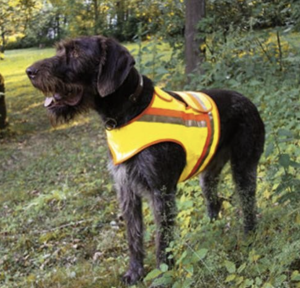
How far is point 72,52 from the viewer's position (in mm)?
2967

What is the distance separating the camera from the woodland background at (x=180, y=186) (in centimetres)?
270

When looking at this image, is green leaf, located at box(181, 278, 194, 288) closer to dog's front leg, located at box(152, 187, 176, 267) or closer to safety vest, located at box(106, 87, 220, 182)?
dog's front leg, located at box(152, 187, 176, 267)

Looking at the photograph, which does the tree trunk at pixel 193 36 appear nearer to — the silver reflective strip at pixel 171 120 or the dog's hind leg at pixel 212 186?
the dog's hind leg at pixel 212 186

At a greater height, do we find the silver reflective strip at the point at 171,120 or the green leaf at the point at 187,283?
the silver reflective strip at the point at 171,120

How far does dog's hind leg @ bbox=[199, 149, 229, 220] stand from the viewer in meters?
4.00

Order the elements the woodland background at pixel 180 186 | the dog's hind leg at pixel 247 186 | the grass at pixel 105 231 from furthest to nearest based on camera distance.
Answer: the dog's hind leg at pixel 247 186 < the woodland background at pixel 180 186 < the grass at pixel 105 231

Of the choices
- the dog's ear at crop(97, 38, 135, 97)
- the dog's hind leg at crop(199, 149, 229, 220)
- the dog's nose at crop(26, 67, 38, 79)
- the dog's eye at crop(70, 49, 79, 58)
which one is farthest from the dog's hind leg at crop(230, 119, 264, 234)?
the dog's nose at crop(26, 67, 38, 79)

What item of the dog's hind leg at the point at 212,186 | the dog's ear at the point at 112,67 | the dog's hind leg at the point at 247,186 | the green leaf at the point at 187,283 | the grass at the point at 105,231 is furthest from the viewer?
the dog's hind leg at the point at 212,186

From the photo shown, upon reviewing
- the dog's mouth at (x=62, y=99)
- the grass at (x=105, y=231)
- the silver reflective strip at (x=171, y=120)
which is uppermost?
the dog's mouth at (x=62, y=99)

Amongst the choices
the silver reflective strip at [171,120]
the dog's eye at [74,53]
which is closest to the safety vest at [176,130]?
the silver reflective strip at [171,120]

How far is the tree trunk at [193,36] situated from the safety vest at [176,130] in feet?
14.1

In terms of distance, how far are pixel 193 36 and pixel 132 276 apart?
571cm

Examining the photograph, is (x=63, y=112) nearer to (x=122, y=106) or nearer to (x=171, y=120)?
(x=122, y=106)

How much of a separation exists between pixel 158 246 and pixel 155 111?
1.08 metres
